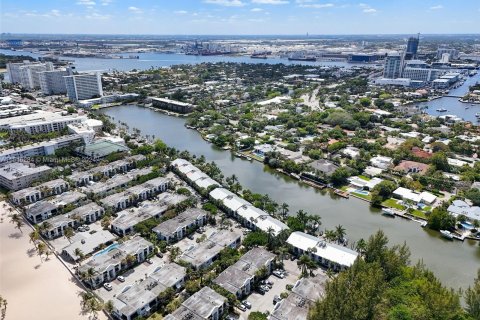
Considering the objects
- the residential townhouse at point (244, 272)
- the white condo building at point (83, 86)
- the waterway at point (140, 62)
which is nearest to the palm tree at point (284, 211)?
the residential townhouse at point (244, 272)

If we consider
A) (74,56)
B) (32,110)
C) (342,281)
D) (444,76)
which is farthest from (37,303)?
(74,56)

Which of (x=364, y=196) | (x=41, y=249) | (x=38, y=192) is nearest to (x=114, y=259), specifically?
(x=41, y=249)

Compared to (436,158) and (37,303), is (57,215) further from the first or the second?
(436,158)

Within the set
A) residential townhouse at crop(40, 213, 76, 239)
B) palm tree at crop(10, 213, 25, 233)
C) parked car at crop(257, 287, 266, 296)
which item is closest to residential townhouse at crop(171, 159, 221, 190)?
residential townhouse at crop(40, 213, 76, 239)

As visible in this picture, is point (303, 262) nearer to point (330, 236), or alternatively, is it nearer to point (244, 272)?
point (330, 236)

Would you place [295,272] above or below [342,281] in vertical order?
below
